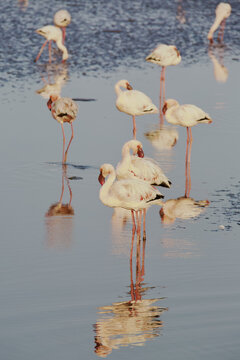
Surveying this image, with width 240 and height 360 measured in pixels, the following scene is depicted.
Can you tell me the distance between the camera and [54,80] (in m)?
19.0

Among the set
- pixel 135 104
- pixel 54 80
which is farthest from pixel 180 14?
pixel 135 104

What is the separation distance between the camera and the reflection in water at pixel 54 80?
17.7m

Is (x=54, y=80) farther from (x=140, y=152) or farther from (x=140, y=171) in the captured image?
(x=140, y=171)

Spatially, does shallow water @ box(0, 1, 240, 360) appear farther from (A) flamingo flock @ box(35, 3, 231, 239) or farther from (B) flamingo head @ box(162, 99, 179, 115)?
(B) flamingo head @ box(162, 99, 179, 115)

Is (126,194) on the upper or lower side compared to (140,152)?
lower

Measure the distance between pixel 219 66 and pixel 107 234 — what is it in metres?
11.4

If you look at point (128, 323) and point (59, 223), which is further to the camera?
point (59, 223)

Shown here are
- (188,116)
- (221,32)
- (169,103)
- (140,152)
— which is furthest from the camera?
(221,32)

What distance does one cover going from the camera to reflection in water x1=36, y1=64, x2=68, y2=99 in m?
17.7

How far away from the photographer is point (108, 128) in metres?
15.0

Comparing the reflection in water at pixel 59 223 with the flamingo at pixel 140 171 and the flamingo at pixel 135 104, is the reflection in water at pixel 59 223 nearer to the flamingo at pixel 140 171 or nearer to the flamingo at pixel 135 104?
the flamingo at pixel 140 171

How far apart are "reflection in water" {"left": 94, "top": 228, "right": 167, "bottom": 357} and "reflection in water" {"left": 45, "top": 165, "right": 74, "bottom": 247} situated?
4.96ft

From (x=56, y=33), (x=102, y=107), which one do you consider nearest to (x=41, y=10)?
(x=56, y=33)

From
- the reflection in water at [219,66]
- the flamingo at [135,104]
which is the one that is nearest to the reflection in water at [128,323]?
the flamingo at [135,104]
